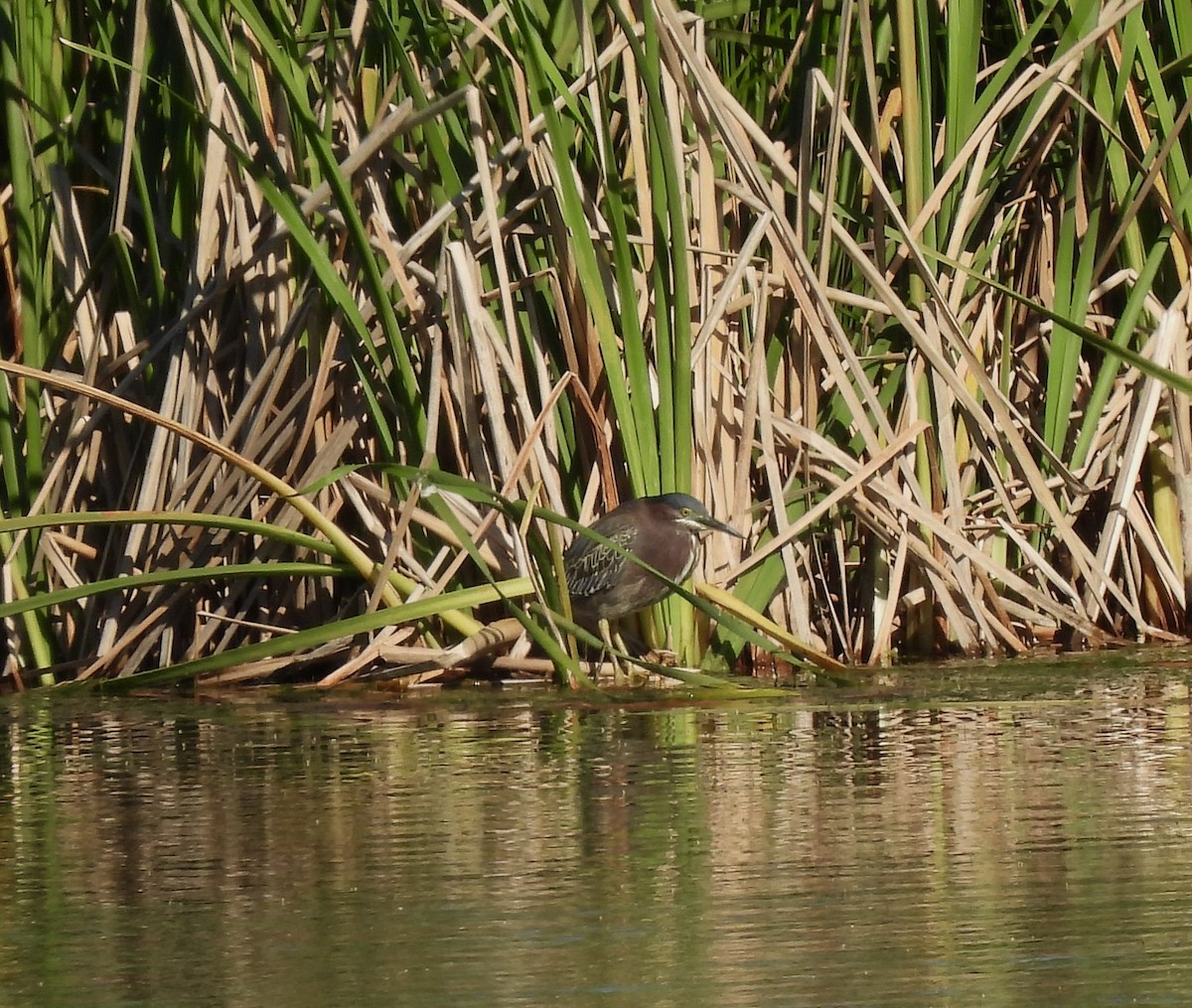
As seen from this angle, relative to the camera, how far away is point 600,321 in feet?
16.9

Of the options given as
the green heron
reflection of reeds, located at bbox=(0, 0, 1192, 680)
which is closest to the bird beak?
the green heron

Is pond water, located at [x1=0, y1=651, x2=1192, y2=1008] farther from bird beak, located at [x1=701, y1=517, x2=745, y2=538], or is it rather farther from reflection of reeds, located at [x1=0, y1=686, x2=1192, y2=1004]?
bird beak, located at [x1=701, y1=517, x2=745, y2=538]

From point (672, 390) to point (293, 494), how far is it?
969 millimetres

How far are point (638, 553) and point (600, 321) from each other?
24.0 inches

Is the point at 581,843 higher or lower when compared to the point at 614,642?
lower

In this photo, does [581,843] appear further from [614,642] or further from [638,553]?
[614,642]

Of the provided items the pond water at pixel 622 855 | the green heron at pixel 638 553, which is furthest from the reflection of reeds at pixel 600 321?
the pond water at pixel 622 855

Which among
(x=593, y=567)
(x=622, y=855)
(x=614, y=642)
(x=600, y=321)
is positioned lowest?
(x=622, y=855)

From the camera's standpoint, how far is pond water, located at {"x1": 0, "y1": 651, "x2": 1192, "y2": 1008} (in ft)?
7.34

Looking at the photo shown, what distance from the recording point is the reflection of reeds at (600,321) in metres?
5.21

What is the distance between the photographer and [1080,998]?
2074mm

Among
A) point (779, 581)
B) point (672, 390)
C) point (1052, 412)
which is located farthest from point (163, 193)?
point (1052, 412)

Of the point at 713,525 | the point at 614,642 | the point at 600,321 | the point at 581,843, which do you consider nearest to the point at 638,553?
the point at 713,525

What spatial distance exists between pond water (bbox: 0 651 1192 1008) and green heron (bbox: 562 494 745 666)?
0.60 metres
